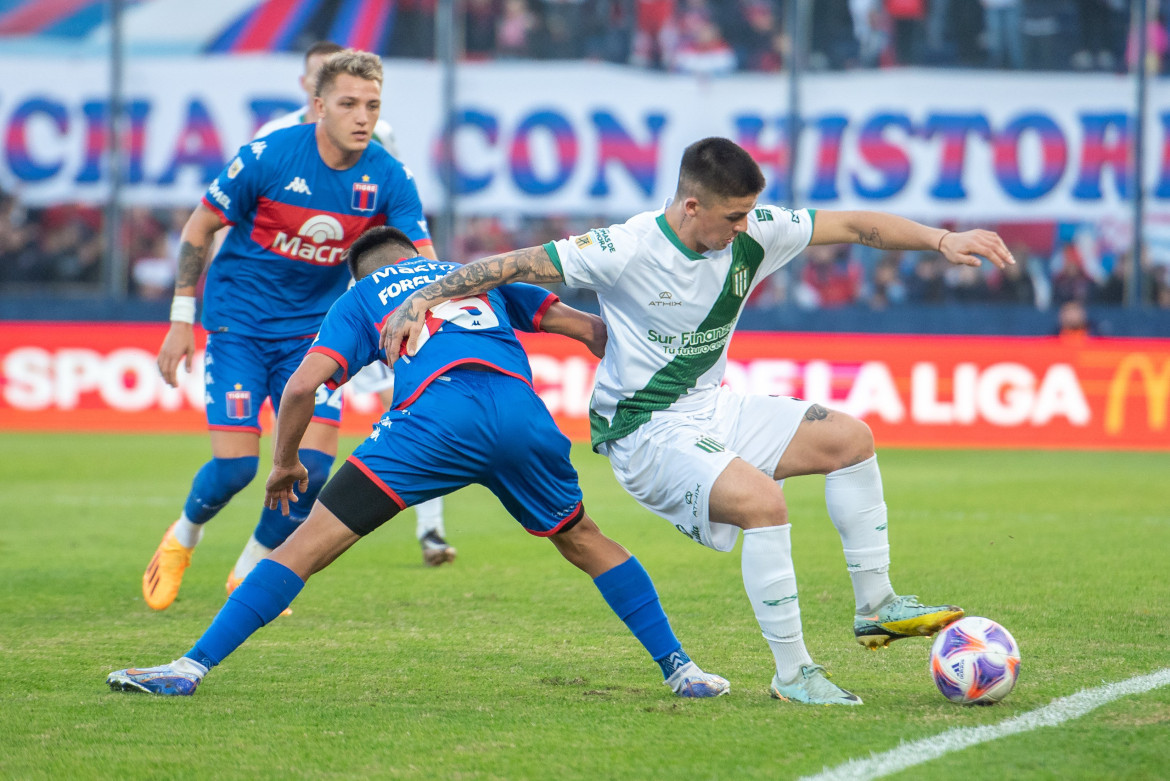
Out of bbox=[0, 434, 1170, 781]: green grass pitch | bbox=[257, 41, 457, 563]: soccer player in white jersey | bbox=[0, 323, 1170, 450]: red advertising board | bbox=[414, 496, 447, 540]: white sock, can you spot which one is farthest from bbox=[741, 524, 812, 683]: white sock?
bbox=[0, 323, 1170, 450]: red advertising board

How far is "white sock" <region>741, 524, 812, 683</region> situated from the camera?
434cm

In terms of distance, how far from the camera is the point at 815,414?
4789mm

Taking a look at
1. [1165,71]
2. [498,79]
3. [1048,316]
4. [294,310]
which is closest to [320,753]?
[294,310]

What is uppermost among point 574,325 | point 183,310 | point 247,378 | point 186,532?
point 574,325

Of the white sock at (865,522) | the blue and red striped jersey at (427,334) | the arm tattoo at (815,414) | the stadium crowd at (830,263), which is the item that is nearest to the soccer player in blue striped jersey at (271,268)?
the blue and red striped jersey at (427,334)

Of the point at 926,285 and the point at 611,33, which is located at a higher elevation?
the point at 611,33

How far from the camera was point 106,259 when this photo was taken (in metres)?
16.8

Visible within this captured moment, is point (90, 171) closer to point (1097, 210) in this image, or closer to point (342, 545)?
point (1097, 210)

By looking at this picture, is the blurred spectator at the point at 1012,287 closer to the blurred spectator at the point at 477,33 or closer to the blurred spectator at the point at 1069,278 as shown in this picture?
the blurred spectator at the point at 1069,278

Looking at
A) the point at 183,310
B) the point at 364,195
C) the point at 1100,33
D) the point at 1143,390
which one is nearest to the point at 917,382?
the point at 1143,390

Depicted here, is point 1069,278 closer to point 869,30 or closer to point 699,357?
point 869,30

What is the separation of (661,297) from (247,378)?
245cm

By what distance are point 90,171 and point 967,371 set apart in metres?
11.4

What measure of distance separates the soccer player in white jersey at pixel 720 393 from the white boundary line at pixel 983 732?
1.49 feet
